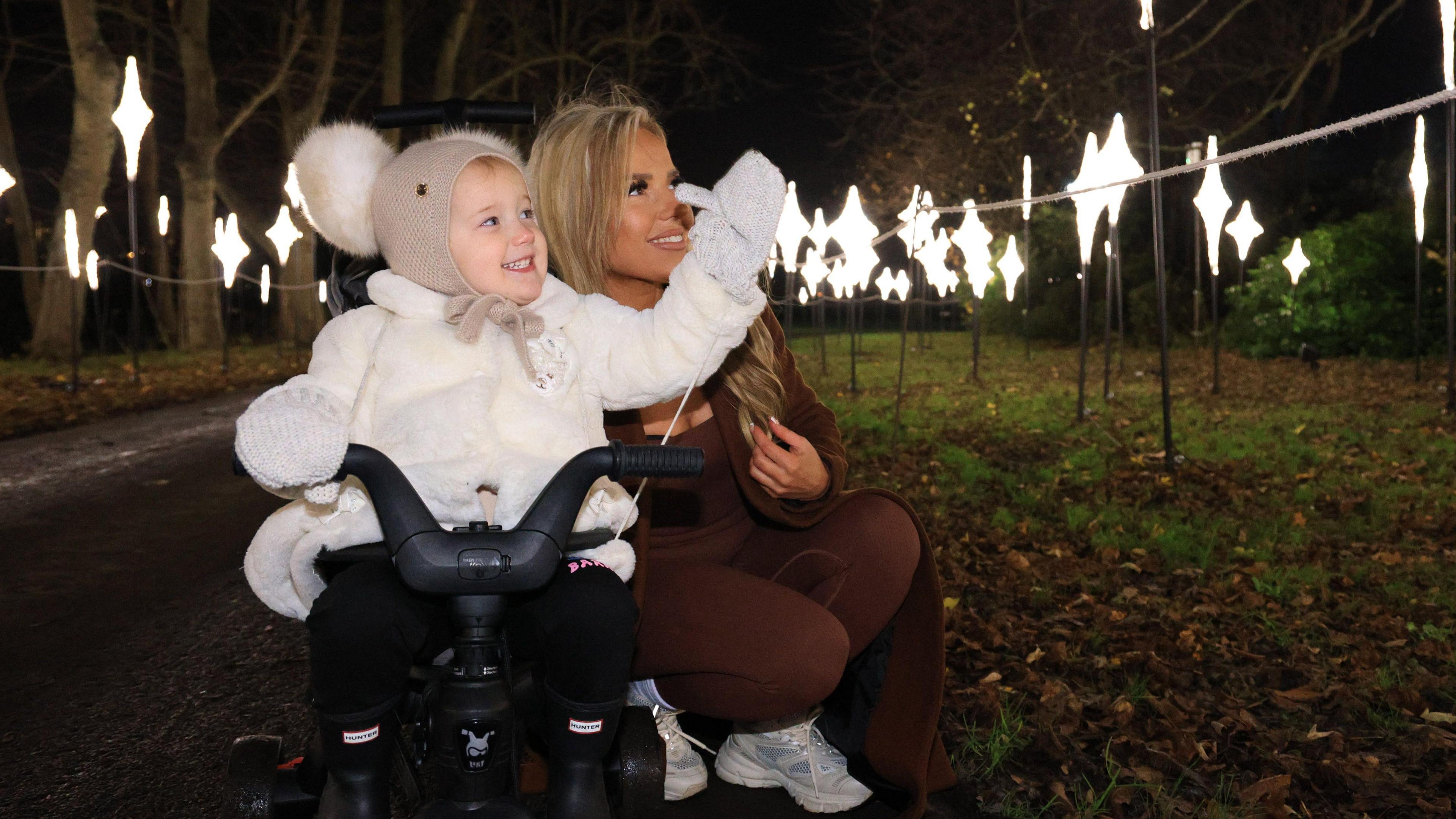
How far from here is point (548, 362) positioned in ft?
6.95

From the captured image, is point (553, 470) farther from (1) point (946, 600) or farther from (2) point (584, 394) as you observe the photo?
(1) point (946, 600)

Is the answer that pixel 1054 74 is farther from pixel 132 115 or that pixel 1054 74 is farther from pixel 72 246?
pixel 72 246

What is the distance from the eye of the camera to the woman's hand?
267 centimetres

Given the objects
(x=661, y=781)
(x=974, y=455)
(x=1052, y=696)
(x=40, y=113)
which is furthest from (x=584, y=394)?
(x=40, y=113)

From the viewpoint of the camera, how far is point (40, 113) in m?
25.6

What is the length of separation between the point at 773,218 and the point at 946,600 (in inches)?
124

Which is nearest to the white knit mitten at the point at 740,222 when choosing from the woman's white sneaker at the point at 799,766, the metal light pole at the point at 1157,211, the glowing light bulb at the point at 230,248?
the woman's white sneaker at the point at 799,766

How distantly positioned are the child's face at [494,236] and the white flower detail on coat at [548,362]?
0.09 m

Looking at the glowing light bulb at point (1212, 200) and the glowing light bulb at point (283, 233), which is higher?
the glowing light bulb at point (283, 233)

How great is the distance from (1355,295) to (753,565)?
55.6 feet

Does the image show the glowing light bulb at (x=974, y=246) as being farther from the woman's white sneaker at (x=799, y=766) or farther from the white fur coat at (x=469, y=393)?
the white fur coat at (x=469, y=393)

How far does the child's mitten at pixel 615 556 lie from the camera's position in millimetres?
2043

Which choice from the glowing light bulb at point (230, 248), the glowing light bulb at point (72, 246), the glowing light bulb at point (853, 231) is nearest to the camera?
the glowing light bulb at point (853, 231)

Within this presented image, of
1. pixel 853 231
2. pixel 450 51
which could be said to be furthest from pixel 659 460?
pixel 450 51
